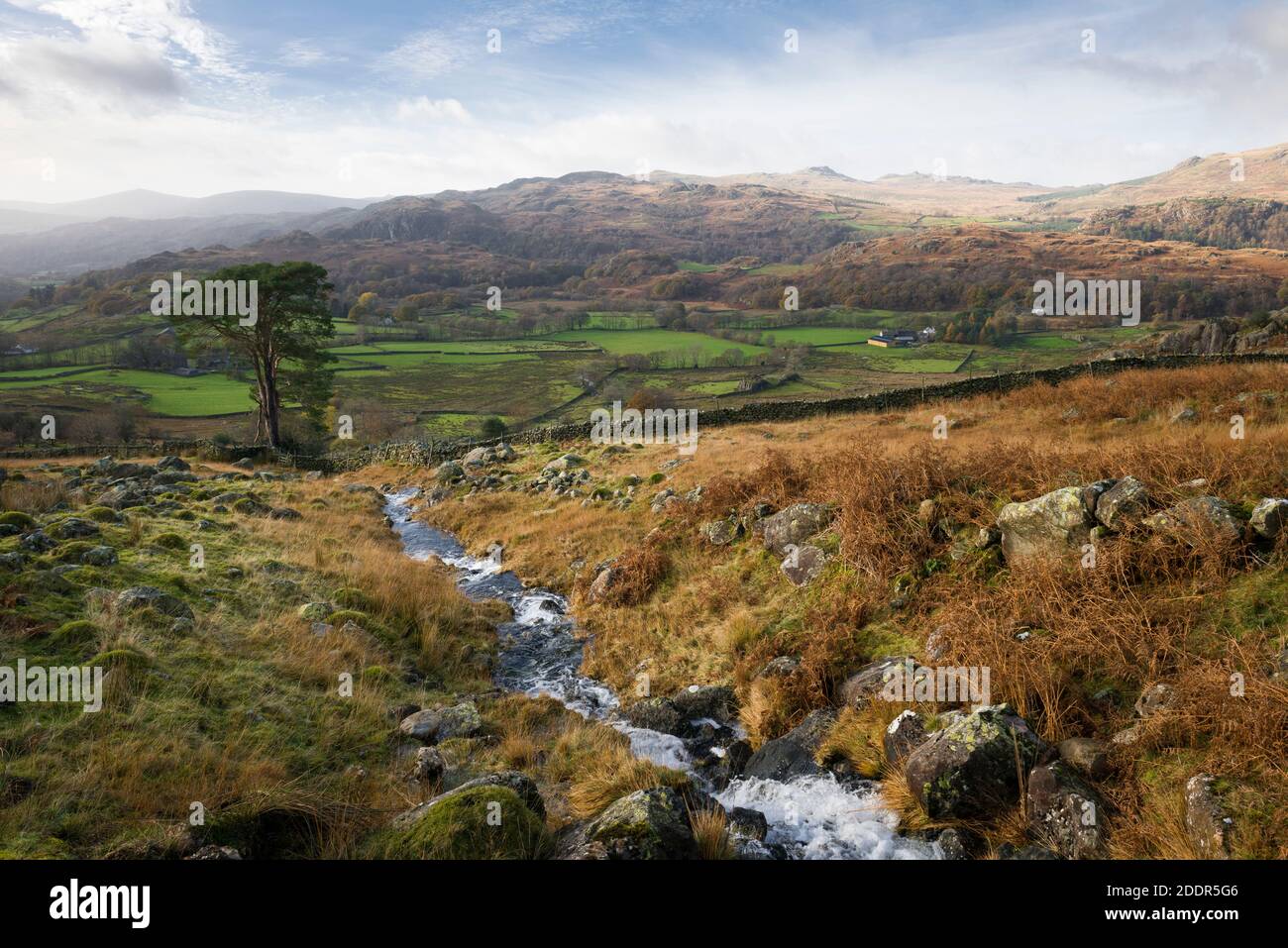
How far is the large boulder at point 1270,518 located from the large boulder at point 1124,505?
1041 millimetres

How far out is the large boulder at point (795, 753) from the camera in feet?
24.7

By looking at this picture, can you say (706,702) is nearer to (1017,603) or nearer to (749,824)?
(749,824)

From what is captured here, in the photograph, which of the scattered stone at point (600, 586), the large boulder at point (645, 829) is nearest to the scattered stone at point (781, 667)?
the large boulder at point (645, 829)

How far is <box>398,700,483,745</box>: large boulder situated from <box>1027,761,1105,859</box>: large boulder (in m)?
6.56

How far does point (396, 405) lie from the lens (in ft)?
229

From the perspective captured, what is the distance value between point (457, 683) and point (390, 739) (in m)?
2.79

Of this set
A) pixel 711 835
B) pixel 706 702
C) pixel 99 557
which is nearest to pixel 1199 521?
pixel 706 702

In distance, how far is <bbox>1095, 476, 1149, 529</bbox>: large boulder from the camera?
805 centimetres

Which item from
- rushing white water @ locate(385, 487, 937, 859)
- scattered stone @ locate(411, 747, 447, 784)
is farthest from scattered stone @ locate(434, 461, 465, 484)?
scattered stone @ locate(411, 747, 447, 784)

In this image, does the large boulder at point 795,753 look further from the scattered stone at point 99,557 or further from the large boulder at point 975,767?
the scattered stone at point 99,557

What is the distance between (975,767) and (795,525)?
6.57 m

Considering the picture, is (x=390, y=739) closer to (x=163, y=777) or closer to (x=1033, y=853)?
(x=163, y=777)

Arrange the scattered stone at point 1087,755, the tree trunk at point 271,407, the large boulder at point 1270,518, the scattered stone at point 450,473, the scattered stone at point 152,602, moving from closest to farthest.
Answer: the scattered stone at point 1087,755, the large boulder at point 1270,518, the scattered stone at point 152,602, the scattered stone at point 450,473, the tree trunk at point 271,407
